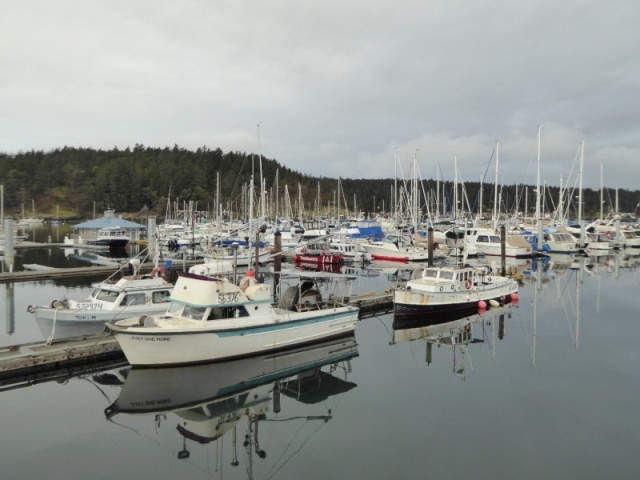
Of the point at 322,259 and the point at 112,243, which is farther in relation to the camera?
the point at 112,243

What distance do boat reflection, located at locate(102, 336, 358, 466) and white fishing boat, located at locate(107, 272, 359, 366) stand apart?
582 mm

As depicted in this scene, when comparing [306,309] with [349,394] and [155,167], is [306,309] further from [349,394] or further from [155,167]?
[155,167]

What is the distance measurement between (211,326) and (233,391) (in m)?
2.62

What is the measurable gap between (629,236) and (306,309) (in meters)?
83.0

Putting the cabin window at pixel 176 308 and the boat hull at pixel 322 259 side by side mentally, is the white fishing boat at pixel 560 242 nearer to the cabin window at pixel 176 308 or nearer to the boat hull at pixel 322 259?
the boat hull at pixel 322 259

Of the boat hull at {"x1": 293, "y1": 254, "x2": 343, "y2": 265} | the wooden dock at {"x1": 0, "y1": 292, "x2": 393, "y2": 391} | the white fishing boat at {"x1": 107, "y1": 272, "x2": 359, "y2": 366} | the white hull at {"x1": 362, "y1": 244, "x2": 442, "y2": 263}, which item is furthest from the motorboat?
the white fishing boat at {"x1": 107, "y1": 272, "x2": 359, "y2": 366}

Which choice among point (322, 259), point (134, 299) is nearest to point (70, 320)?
point (134, 299)

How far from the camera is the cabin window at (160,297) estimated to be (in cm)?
2255

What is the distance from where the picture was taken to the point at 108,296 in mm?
22188

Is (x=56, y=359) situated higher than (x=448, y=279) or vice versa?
(x=448, y=279)

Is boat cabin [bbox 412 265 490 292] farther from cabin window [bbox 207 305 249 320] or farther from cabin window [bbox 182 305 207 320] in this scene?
cabin window [bbox 182 305 207 320]

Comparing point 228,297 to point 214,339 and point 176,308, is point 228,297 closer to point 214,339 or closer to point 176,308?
point 214,339

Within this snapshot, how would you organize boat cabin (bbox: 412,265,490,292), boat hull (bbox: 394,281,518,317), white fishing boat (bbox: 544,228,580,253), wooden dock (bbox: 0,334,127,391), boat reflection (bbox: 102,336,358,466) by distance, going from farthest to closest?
white fishing boat (bbox: 544,228,580,253) < boat cabin (bbox: 412,265,490,292) < boat hull (bbox: 394,281,518,317) < wooden dock (bbox: 0,334,127,391) < boat reflection (bbox: 102,336,358,466)

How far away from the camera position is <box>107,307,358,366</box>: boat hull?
56.9ft
